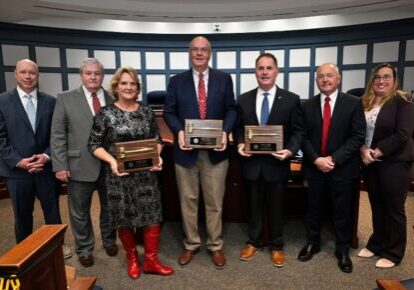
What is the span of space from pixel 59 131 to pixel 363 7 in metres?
4.76

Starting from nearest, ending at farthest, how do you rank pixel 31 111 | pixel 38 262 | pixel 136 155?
pixel 38 262 → pixel 136 155 → pixel 31 111

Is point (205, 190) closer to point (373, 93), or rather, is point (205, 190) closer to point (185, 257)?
point (185, 257)

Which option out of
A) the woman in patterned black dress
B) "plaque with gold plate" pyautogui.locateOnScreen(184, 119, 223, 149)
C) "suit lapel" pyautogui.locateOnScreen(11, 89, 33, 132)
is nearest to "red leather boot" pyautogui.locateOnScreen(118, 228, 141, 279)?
the woman in patterned black dress

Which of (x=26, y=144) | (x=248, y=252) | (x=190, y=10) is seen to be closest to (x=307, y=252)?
(x=248, y=252)

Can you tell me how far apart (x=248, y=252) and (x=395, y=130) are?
1395 mm

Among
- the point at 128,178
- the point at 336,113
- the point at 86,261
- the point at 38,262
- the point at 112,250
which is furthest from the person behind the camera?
the point at 112,250

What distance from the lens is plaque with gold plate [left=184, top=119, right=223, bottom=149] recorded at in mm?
2158

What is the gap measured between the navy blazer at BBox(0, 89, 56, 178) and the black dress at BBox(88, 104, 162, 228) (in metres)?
0.52

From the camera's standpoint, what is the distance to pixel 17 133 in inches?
90.9

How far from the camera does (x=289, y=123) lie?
234 centimetres

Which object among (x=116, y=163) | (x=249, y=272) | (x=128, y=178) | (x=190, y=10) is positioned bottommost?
(x=249, y=272)

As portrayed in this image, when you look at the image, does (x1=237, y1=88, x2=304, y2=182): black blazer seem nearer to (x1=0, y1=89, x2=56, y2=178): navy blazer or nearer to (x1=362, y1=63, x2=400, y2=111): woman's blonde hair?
(x1=362, y1=63, x2=400, y2=111): woman's blonde hair

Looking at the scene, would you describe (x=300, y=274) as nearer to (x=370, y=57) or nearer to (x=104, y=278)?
(x=104, y=278)

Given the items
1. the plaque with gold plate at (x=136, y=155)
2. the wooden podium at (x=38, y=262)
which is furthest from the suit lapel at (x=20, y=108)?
the wooden podium at (x=38, y=262)
